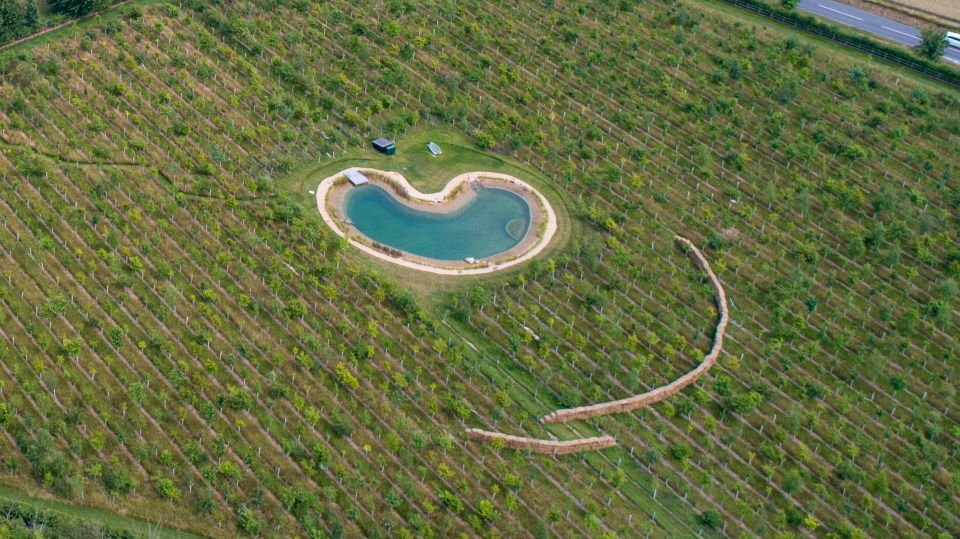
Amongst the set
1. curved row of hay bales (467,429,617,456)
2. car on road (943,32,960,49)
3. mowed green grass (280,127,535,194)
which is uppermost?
car on road (943,32,960,49)

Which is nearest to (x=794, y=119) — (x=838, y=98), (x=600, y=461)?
(x=838, y=98)

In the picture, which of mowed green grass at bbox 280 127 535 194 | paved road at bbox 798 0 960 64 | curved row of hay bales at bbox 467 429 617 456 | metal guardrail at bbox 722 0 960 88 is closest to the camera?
curved row of hay bales at bbox 467 429 617 456

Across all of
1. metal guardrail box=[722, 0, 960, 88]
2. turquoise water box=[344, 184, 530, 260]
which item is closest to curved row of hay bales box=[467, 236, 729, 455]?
turquoise water box=[344, 184, 530, 260]

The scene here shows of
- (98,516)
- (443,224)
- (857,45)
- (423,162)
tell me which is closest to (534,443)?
(443,224)

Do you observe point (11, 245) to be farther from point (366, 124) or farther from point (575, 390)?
point (575, 390)

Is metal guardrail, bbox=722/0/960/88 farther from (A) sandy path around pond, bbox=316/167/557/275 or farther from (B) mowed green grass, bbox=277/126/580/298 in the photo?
(A) sandy path around pond, bbox=316/167/557/275

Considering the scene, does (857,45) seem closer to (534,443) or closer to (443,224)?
(443,224)
